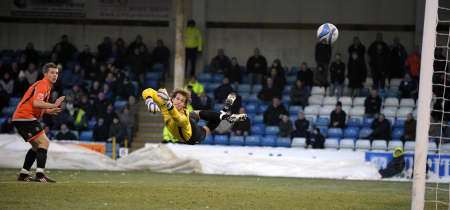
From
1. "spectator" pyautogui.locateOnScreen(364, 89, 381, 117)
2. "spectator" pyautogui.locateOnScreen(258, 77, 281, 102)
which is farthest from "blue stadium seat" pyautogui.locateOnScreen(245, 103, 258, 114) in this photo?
"spectator" pyautogui.locateOnScreen(364, 89, 381, 117)

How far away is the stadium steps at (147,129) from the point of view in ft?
87.4

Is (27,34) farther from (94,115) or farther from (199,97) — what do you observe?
(199,97)

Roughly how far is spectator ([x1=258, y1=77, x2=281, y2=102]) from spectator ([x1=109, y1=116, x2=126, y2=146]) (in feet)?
15.2

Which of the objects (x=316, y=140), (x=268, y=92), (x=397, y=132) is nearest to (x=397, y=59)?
(x=397, y=132)

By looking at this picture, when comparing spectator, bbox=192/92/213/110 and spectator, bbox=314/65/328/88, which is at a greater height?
spectator, bbox=314/65/328/88

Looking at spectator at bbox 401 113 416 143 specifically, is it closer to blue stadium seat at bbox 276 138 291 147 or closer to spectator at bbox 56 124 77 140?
blue stadium seat at bbox 276 138 291 147

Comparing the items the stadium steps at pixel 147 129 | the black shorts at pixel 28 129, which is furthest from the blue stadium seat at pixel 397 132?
the black shorts at pixel 28 129

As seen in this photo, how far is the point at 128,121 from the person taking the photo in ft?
85.1

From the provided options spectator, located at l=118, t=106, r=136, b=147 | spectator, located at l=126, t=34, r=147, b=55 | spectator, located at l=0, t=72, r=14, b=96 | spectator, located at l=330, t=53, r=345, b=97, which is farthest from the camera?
spectator, located at l=126, t=34, r=147, b=55

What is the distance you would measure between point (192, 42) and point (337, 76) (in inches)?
208

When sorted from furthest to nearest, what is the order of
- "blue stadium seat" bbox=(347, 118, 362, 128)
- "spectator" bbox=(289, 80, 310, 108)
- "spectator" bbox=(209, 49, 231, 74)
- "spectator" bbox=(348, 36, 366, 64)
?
"spectator" bbox=(209, 49, 231, 74) < "spectator" bbox=(348, 36, 366, 64) < "spectator" bbox=(289, 80, 310, 108) < "blue stadium seat" bbox=(347, 118, 362, 128)

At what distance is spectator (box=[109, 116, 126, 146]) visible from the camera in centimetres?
2500

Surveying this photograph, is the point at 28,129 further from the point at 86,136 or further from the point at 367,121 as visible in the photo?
the point at 367,121

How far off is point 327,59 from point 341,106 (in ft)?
8.90
